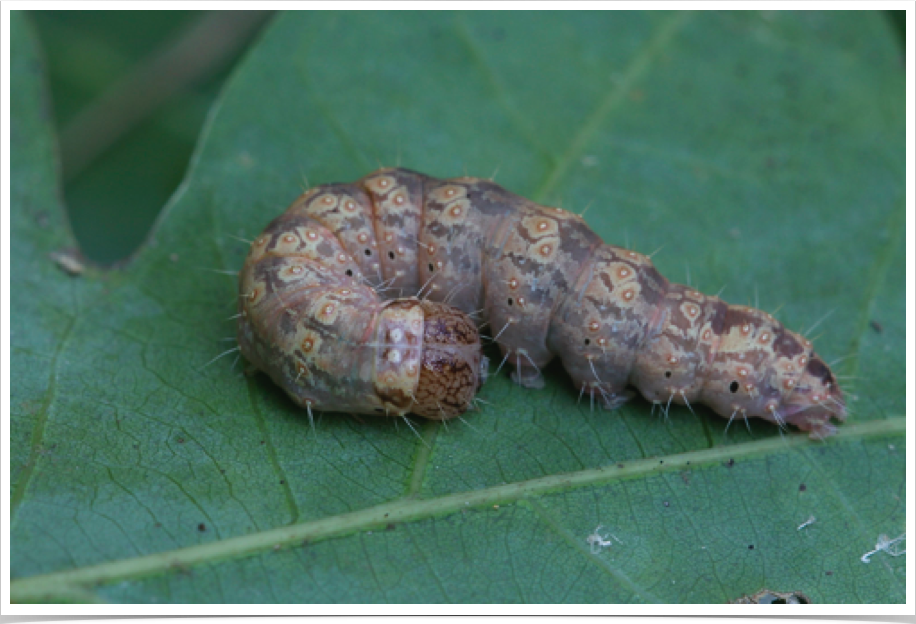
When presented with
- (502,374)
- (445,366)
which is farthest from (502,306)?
(445,366)

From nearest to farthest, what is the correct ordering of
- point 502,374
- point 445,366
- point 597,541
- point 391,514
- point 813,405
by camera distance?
point 391,514
point 597,541
point 445,366
point 813,405
point 502,374

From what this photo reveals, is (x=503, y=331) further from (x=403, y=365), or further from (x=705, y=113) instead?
(x=705, y=113)

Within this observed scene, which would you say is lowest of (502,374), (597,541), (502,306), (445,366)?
(597,541)

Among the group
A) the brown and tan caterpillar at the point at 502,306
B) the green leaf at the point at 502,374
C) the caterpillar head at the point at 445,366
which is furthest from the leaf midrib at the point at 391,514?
the caterpillar head at the point at 445,366

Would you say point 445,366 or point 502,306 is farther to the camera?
point 502,306

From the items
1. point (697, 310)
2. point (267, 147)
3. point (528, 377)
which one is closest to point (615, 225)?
point (697, 310)

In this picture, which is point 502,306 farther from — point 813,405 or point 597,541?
point 813,405

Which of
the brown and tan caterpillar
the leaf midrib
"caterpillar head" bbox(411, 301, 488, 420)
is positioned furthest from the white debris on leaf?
"caterpillar head" bbox(411, 301, 488, 420)
